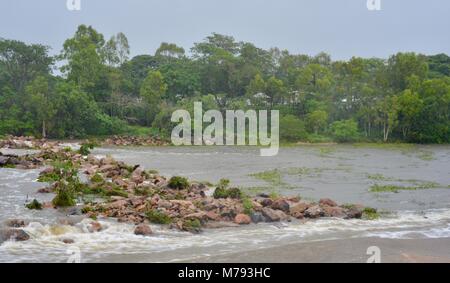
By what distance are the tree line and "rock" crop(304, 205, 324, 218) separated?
4103cm

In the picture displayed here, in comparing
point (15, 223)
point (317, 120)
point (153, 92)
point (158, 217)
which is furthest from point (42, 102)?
point (158, 217)

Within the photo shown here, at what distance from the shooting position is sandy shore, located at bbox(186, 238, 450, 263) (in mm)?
10680

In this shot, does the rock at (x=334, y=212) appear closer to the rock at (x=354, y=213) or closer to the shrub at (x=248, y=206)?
the rock at (x=354, y=213)

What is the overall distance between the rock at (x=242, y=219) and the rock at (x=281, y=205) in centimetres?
146

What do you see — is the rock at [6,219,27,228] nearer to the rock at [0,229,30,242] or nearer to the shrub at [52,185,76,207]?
the rock at [0,229,30,242]

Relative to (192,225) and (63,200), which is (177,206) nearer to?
(192,225)

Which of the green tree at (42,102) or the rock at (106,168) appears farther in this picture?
the green tree at (42,102)

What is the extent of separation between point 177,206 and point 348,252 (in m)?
5.44

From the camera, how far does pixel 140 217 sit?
46.0 feet

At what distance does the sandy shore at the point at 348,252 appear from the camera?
1068 cm

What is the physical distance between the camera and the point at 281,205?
1569 centimetres

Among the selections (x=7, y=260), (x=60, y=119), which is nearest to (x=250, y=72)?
(x=60, y=119)

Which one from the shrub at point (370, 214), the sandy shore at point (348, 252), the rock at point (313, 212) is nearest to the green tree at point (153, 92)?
the shrub at point (370, 214)

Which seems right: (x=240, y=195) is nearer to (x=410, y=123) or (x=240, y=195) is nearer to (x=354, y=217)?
(x=354, y=217)
